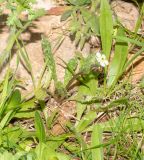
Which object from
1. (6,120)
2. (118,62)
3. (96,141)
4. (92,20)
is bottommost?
(96,141)

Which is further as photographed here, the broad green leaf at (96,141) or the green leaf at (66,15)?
the green leaf at (66,15)

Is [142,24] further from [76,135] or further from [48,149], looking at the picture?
[48,149]

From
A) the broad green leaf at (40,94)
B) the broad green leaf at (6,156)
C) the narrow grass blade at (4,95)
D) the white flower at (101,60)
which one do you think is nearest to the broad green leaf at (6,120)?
the narrow grass blade at (4,95)

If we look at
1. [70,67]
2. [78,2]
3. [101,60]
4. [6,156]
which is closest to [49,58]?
[70,67]

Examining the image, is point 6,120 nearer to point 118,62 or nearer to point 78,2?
point 118,62

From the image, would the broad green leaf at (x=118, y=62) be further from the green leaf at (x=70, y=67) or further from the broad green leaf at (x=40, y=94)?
the broad green leaf at (x=40, y=94)

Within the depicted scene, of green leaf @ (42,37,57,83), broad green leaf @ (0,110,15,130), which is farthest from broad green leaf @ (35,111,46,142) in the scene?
green leaf @ (42,37,57,83)
